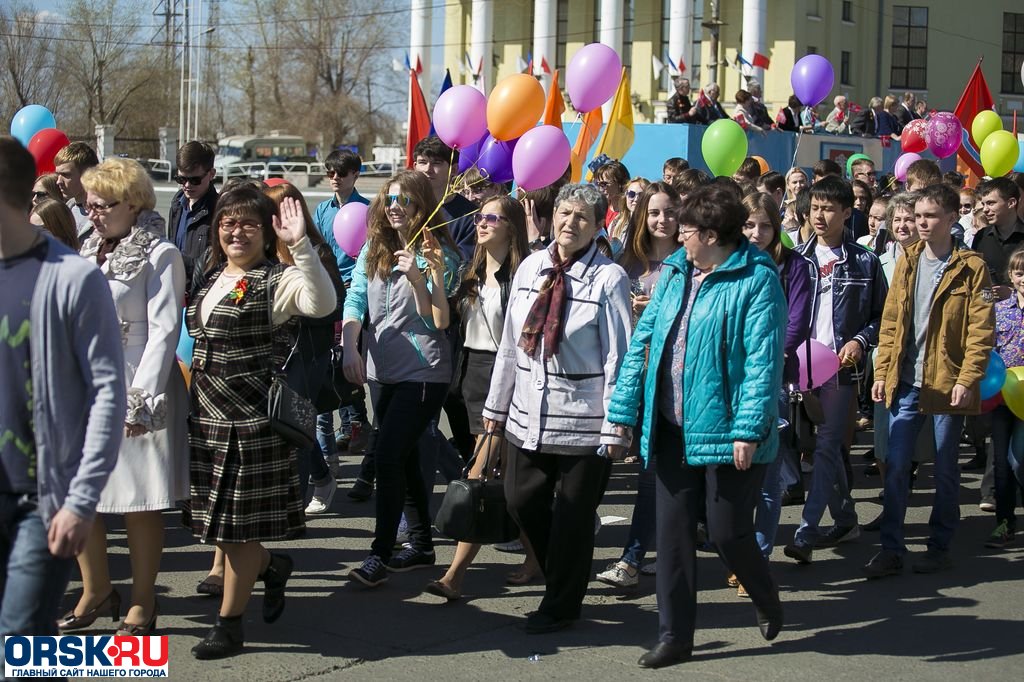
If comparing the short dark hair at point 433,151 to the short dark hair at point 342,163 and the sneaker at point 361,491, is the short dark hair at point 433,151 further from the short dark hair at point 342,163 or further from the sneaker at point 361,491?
the sneaker at point 361,491

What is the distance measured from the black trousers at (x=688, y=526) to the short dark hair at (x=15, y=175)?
2.61 m

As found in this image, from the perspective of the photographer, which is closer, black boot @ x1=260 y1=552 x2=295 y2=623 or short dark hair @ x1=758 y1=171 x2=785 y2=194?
black boot @ x1=260 y1=552 x2=295 y2=623

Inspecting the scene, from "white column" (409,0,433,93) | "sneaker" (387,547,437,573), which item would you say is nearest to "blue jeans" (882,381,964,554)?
"sneaker" (387,547,437,573)

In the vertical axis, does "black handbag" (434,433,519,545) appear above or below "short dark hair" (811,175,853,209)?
below

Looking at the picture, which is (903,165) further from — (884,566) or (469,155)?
(884,566)

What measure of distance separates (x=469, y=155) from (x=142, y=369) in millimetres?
5618

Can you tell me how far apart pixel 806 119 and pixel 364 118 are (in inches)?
2236

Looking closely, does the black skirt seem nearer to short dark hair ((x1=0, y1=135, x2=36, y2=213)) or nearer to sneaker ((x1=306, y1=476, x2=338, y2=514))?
sneaker ((x1=306, y1=476, x2=338, y2=514))

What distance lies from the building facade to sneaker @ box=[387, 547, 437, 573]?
157 ft

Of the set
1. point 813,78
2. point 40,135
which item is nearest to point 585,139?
point 813,78

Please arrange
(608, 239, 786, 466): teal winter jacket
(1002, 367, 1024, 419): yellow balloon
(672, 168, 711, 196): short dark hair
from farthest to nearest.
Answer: (672, 168, 711, 196): short dark hair
(1002, 367, 1024, 419): yellow balloon
(608, 239, 786, 466): teal winter jacket

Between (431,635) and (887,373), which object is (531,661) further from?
(887,373)

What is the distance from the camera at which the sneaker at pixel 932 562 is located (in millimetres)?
6785

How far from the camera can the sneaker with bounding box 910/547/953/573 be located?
6785mm
